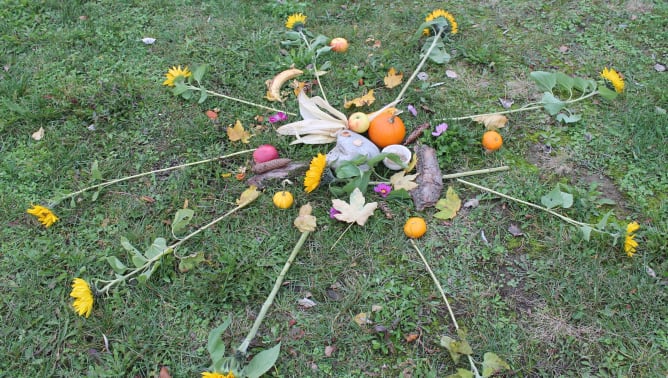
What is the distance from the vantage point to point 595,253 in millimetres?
2545

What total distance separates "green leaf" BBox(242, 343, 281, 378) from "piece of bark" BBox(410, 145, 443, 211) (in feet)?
3.66

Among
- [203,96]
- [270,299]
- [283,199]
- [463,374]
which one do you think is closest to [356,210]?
[283,199]

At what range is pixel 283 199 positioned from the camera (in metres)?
2.76

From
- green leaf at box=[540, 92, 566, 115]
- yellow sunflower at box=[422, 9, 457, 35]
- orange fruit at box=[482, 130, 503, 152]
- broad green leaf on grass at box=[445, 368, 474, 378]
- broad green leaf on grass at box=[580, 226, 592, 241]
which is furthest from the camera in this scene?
yellow sunflower at box=[422, 9, 457, 35]

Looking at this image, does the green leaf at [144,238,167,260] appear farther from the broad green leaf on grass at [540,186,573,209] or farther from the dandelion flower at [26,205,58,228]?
the broad green leaf on grass at [540,186,573,209]

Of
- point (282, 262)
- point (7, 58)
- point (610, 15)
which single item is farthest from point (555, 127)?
point (7, 58)

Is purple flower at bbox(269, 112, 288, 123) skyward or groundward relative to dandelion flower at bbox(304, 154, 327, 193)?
groundward

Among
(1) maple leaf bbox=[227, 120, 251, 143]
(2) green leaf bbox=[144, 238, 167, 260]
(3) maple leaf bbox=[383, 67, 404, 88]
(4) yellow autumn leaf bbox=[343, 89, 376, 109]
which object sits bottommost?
(2) green leaf bbox=[144, 238, 167, 260]

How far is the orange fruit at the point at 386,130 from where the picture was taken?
2926mm

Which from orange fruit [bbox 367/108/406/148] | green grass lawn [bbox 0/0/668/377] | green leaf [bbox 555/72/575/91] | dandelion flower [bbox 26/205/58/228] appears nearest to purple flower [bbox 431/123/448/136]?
green grass lawn [bbox 0/0/668/377]

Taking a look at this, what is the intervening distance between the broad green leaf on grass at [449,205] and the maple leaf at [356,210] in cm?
37

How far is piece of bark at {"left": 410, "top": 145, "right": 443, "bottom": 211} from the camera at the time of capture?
2.75 metres

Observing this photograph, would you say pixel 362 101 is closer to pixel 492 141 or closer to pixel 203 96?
pixel 492 141

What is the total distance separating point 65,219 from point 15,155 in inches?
29.5
